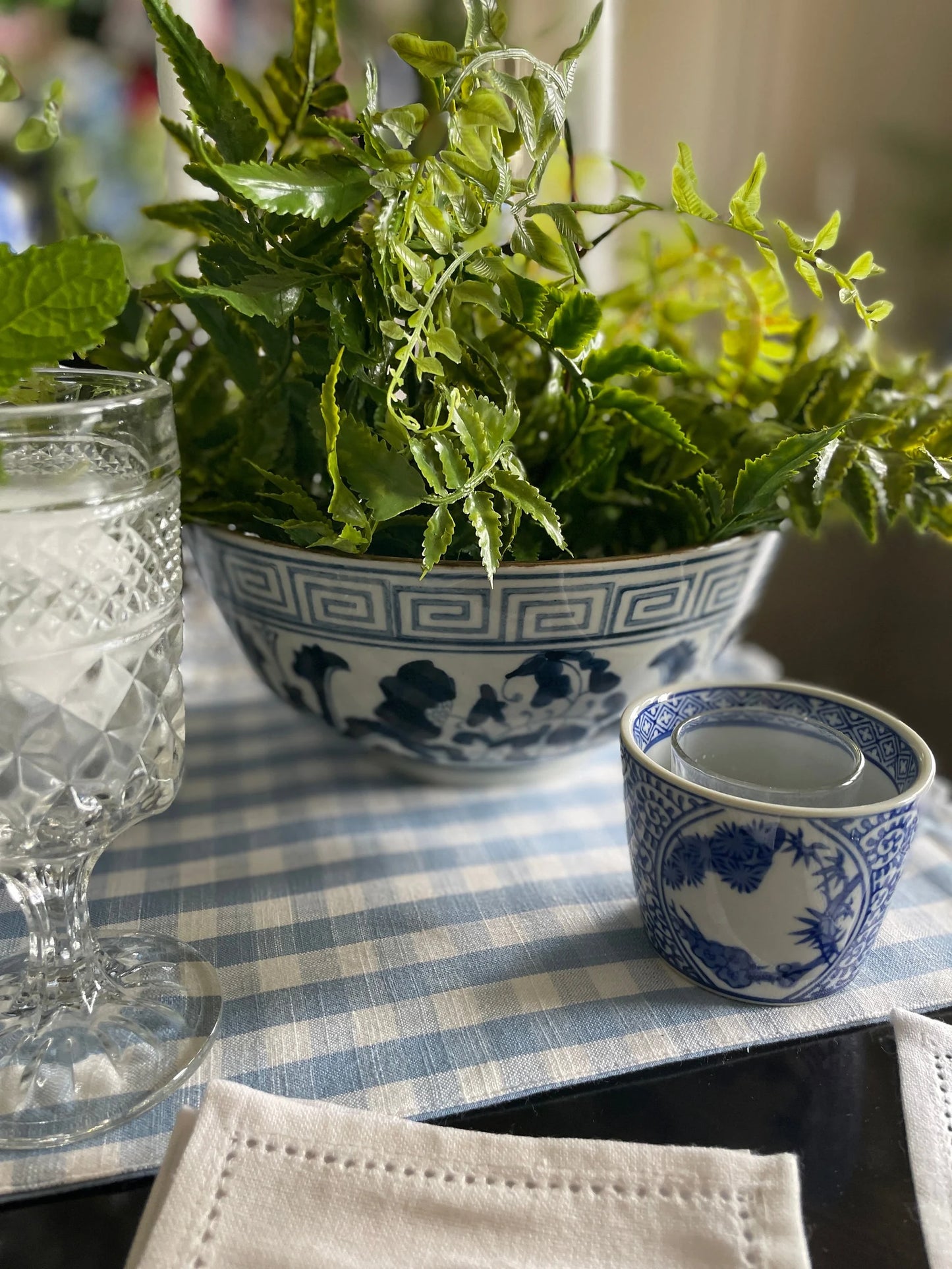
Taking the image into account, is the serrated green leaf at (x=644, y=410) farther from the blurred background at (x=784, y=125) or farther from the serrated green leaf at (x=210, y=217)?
the blurred background at (x=784, y=125)

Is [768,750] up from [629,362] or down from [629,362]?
down

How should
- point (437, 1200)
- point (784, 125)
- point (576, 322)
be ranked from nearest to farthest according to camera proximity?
point (437, 1200) → point (576, 322) → point (784, 125)

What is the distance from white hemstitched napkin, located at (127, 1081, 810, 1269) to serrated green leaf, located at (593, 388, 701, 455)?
0.90ft

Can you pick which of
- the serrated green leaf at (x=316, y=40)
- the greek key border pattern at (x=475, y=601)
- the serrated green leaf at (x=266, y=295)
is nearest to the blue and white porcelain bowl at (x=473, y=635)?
the greek key border pattern at (x=475, y=601)

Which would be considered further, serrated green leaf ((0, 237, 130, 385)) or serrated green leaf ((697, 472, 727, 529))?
serrated green leaf ((697, 472, 727, 529))

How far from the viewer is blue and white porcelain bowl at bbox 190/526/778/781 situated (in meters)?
0.41

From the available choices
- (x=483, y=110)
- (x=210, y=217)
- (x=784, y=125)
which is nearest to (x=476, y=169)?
(x=483, y=110)

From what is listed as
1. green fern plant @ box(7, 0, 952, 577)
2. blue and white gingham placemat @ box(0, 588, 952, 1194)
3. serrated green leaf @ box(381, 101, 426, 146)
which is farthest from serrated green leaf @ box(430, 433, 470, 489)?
blue and white gingham placemat @ box(0, 588, 952, 1194)

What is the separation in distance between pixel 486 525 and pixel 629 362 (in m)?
0.12

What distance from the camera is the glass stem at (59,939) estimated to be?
351mm

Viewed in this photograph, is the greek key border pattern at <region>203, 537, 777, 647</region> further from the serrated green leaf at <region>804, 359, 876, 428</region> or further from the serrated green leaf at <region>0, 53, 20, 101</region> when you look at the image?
the serrated green leaf at <region>0, 53, 20, 101</region>

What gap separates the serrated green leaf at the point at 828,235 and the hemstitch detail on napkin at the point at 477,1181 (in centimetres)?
33

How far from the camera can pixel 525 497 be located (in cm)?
35

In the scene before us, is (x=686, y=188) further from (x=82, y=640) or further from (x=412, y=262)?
(x=82, y=640)
